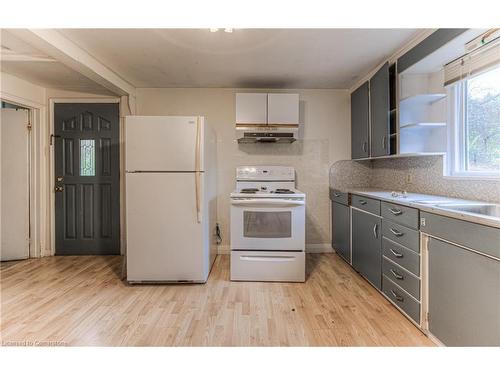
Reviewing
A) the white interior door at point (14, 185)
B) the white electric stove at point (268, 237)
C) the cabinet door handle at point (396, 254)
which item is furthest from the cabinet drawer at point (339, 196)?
the white interior door at point (14, 185)

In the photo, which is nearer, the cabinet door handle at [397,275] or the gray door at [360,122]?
the cabinet door handle at [397,275]

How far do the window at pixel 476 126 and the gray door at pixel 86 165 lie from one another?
3685 millimetres

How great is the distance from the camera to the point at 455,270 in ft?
4.72

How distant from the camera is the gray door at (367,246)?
2286 mm

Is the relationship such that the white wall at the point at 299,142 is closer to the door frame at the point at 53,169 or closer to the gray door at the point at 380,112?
the door frame at the point at 53,169

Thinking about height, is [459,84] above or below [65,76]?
below

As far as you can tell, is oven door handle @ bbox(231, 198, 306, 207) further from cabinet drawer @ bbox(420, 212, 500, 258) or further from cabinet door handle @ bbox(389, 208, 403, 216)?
cabinet drawer @ bbox(420, 212, 500, 258)

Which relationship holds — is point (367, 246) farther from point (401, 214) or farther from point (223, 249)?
point (223, 249)

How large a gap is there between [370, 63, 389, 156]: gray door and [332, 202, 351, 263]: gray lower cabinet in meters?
0.74

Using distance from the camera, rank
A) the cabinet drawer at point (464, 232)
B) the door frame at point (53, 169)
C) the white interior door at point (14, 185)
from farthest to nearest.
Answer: the door frame at point (53, 169) → the white interior door at point (14, 185) → the cabinet drawer at point (464, 232)
